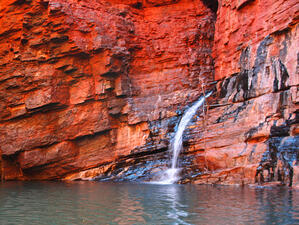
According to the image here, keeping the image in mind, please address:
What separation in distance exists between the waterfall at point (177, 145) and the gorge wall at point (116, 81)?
0.36 m

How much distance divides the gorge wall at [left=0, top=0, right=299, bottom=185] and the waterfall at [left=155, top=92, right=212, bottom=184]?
14.2 inches

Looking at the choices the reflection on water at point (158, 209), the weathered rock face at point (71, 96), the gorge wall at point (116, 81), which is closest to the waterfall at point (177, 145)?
the gorge wall at point (116, 81)

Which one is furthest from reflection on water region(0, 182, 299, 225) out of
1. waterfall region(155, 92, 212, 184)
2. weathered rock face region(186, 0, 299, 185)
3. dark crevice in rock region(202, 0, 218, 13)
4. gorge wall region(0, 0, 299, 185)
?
dark crevice in rock region(202, 0, 218, 13)

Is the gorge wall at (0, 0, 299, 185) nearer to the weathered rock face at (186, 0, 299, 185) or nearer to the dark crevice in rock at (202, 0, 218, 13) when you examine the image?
the weathered rock face at (186, 0, 299, 185)

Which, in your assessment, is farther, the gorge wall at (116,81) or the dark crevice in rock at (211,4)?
the dark crevice in rock at (211,4)

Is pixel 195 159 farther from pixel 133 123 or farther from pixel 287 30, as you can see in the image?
pixel 287 30

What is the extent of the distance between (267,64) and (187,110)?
4874 millimetres

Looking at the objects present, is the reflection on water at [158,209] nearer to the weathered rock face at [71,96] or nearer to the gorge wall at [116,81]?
the gorge wall at [116,81]

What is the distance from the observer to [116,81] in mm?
17219

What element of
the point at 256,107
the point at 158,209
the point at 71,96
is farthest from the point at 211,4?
the point at 158,209

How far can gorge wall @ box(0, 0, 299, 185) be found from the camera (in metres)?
14.5

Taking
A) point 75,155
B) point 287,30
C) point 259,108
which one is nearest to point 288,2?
point 287,30

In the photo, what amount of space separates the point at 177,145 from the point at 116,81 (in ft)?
17.3

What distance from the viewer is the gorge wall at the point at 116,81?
1446 cm
